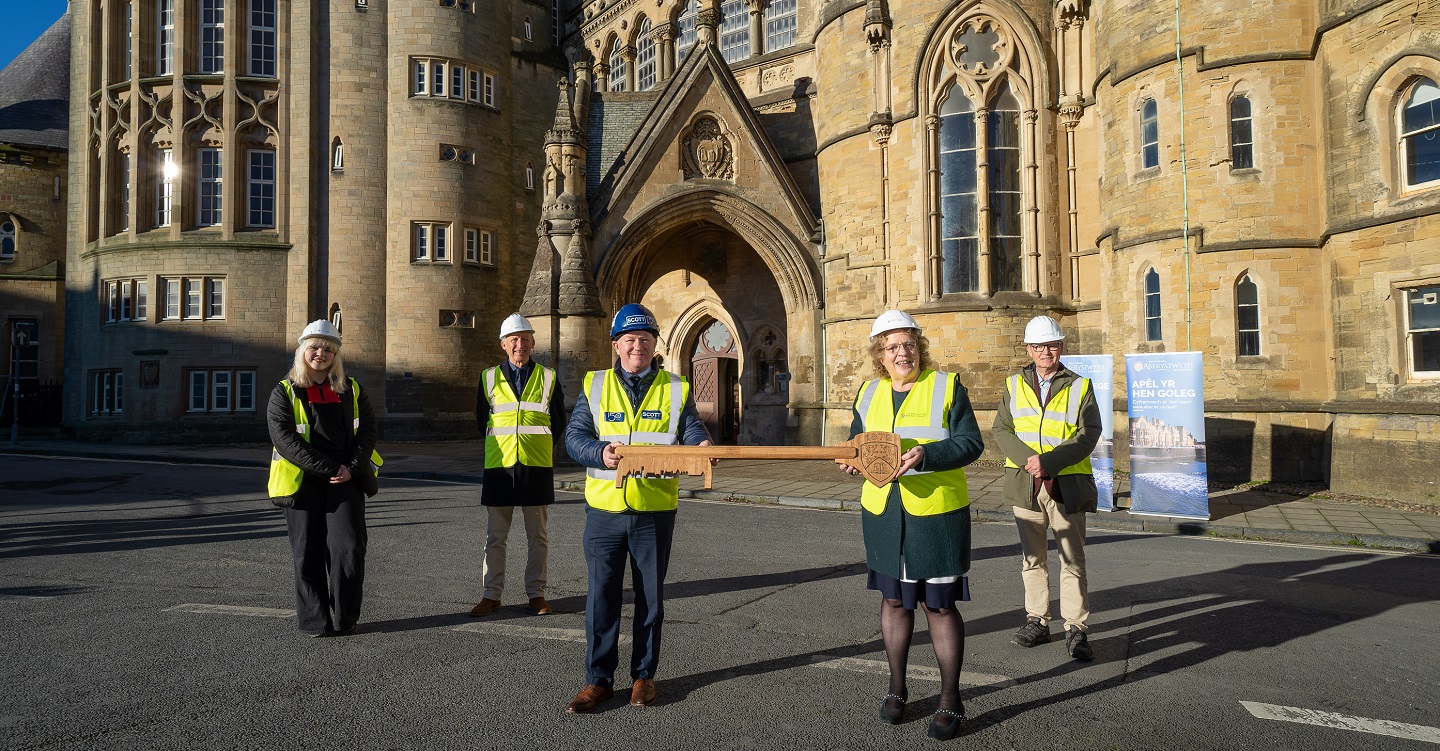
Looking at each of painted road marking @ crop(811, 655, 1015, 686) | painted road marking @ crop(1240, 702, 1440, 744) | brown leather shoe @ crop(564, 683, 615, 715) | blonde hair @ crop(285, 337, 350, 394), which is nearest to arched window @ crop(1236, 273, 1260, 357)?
painted road marking @ crop(1240, 702, 1440, 744)

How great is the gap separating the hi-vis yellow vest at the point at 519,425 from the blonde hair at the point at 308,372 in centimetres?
97

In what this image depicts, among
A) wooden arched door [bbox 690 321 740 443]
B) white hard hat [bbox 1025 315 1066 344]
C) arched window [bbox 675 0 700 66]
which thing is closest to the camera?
white hard hat [bbox 1025 315 1066 344]

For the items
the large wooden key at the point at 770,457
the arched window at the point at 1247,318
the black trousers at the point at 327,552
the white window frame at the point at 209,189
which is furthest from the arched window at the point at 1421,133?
the white window frame at the point at 209,189

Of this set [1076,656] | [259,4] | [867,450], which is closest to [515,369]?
[867,450]

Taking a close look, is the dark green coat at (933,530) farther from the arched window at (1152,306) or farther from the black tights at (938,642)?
the arched window at (1152,306)

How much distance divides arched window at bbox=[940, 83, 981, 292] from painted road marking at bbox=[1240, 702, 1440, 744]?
1314 cm

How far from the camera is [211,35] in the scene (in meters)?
24.6

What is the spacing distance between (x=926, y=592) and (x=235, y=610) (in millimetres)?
4430

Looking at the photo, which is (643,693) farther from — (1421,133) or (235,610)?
(1421,133)

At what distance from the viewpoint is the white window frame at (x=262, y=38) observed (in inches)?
965

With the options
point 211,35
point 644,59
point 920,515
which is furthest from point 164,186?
point 920,515

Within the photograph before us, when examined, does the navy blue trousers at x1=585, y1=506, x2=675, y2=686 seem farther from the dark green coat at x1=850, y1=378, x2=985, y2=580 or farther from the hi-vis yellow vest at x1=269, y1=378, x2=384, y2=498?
the hi-vis yellow vest at x1=269, y1=378, x2=384, y2=498

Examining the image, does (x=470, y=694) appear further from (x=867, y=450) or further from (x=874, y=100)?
(x=874, y=100)

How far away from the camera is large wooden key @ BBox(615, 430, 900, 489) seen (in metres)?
3.43
